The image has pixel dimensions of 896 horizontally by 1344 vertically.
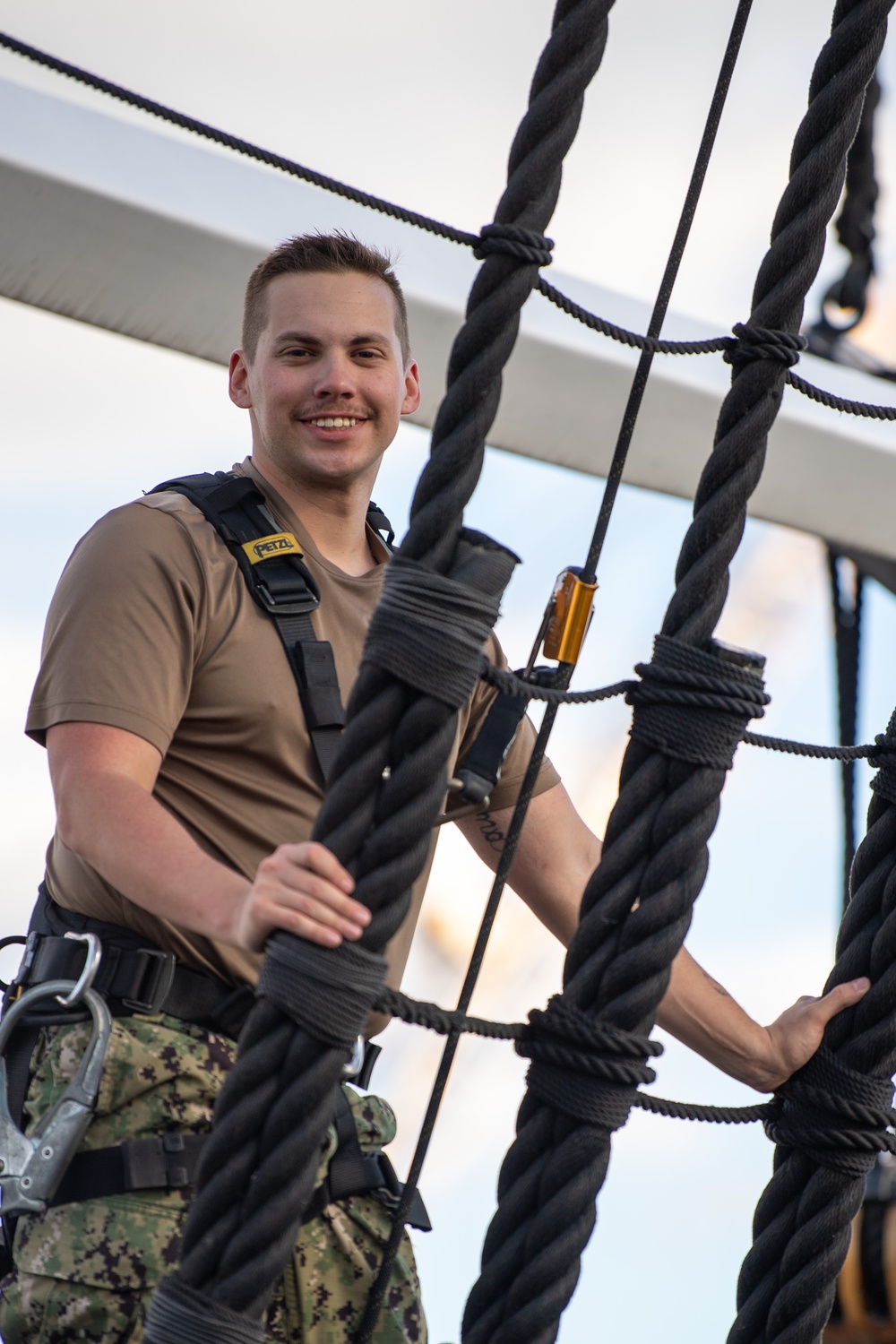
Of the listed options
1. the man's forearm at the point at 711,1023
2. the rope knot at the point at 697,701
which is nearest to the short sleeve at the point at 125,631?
the rope knot at the point at 697,701

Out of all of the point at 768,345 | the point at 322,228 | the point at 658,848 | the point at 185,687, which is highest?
the point at 322,228

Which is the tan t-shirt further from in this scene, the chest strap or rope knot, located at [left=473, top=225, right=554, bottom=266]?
rope knot, located at [left=473, top=225, right=554, bottom=266]

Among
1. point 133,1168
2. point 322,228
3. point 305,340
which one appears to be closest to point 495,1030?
point 133,1168

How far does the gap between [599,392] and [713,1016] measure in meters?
1.27

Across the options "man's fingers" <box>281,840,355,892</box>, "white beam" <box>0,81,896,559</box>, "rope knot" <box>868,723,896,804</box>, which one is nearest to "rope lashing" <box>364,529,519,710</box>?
"man's fingers" <box>281,840,355,892</box>

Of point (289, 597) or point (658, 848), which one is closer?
point (658, 848)

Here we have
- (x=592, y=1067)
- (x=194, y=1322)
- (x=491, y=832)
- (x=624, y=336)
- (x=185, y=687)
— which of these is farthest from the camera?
(x=491, y=832)

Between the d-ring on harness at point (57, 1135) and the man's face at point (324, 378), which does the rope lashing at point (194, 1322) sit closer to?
the d-ring on harness at point (57, 1135)

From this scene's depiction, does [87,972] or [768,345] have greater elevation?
[768,345]

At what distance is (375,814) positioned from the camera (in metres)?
0.84

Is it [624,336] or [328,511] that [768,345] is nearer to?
[624,336]

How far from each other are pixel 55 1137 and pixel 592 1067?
45 centimetres

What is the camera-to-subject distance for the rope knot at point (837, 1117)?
1.10 metres

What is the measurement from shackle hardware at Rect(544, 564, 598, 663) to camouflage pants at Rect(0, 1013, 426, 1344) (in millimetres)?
438
